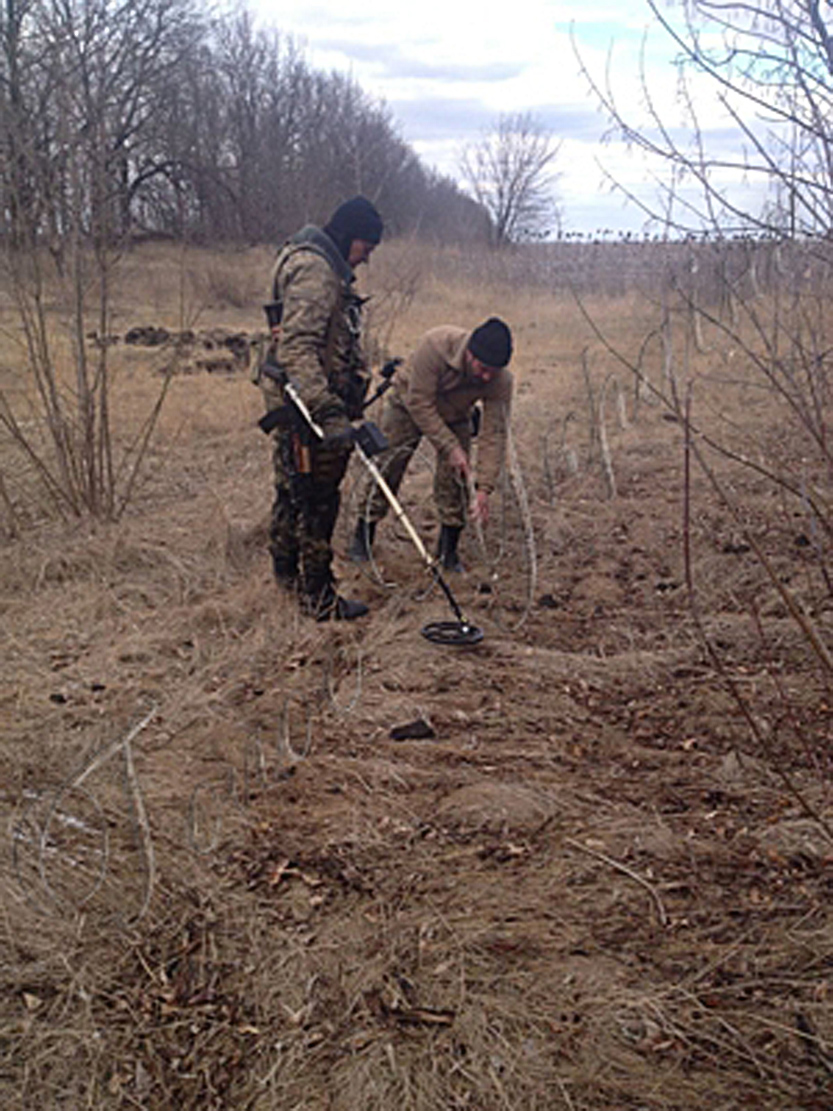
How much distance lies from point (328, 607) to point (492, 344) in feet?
4.60

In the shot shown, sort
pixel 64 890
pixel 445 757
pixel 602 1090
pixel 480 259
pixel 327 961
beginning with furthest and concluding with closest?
pixel 480 259, pixel 445 757, pixel 64 890, pixel 327 961, pixel 602 1090

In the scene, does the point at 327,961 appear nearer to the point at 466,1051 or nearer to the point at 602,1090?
the point at 466,1051

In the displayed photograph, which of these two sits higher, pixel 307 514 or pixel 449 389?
pixel 449 389

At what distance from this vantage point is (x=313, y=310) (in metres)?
3.87

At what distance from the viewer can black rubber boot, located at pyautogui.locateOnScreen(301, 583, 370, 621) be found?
14.3 feet

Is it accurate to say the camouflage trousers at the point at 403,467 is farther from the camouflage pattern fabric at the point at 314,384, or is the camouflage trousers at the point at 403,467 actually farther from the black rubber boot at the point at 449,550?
the camouflage pattern fabric at the point at 314,384

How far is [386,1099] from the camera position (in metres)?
1.97

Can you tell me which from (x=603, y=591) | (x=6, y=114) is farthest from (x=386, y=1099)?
(x=6, y=114)

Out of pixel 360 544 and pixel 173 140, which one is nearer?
pixel 360 544

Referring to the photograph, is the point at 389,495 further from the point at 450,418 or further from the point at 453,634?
the point at 450,418

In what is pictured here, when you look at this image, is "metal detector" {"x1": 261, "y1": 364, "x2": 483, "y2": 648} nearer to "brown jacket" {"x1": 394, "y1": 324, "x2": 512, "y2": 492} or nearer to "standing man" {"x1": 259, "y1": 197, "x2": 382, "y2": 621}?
"standing man" {"x1": 259, "y1": 197, "x2": 382, "y2": 621}

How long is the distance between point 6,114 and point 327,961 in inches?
177

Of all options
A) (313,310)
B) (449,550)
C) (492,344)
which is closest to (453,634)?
(449,550)

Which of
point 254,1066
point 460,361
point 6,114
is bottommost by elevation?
point 254,1066
